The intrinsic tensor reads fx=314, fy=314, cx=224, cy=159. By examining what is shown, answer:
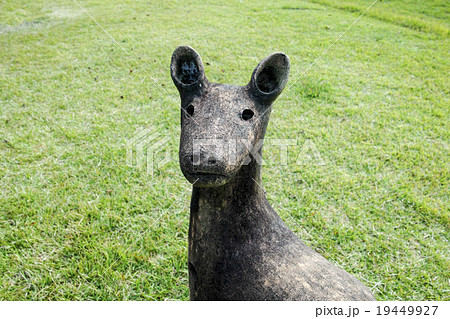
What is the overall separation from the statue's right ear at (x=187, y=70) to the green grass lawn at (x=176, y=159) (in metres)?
1.31

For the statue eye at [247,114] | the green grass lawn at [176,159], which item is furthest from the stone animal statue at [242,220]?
the green grass lawn at [176,159]

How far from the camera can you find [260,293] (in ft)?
5.02

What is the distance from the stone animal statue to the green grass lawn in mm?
1084

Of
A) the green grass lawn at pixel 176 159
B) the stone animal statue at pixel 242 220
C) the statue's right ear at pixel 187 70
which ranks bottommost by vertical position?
the green grass lawn at pixel 176 159

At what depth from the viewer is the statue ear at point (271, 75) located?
142cm

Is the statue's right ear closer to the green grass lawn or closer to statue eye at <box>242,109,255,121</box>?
statue eye at <box>242,109,255,121</box>

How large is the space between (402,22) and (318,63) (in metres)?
4.01

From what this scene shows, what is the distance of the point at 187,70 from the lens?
152 centimetres

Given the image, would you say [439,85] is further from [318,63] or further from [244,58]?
[244,58]

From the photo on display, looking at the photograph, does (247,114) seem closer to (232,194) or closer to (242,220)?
(232,194)

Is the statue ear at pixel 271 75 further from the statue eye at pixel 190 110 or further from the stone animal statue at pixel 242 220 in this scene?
the statue eye at pixel 190 110

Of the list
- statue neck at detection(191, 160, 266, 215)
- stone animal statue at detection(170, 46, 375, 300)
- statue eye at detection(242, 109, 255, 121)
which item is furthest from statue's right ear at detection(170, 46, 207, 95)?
statue neck at detection(191, 160, 266, 215)

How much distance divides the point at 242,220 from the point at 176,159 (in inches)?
95.7

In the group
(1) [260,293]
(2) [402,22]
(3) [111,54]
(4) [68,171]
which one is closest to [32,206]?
(4) [68,171]
